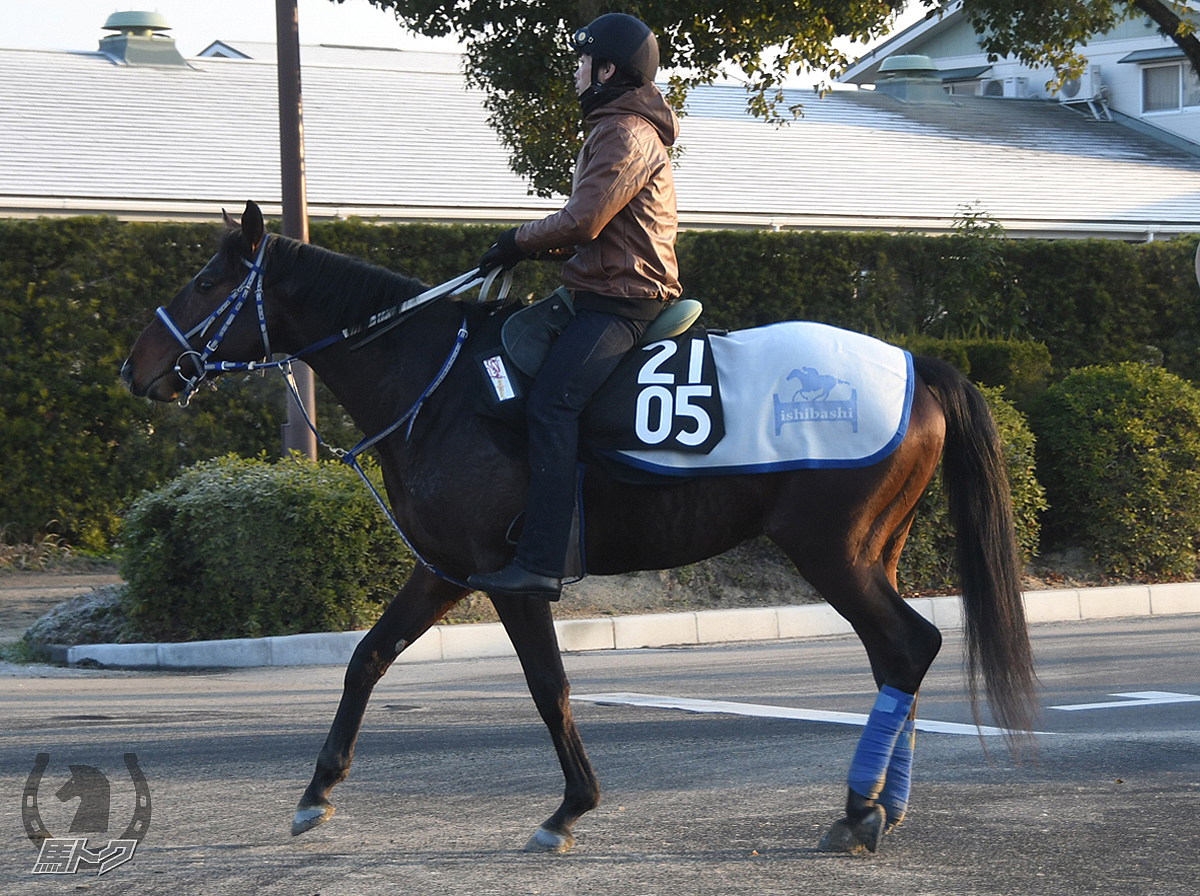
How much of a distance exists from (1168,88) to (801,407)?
99.5ft

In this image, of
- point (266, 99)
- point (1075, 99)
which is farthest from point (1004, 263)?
point (1075, 99)

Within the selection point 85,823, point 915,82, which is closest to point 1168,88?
point 915,82

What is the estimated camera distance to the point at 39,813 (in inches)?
207

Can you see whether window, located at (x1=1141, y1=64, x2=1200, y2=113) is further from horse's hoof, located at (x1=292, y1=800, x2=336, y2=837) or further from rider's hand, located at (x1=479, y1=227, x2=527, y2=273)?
horse's hoof, located at (x1=292, y1=800, x2=336, y2=837)

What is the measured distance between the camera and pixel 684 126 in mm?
25125

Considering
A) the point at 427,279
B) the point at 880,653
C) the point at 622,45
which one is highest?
the point at 622,45

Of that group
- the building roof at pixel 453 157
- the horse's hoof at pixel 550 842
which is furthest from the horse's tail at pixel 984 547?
the building roof at pixel 453 157

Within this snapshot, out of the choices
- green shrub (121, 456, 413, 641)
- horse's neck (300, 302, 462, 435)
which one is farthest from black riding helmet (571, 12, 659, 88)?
green shrub (121, 456, 413, 641)

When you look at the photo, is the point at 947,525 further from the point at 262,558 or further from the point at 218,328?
the point at 218,328

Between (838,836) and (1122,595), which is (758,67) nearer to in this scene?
(1122,595)

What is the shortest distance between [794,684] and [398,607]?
3.93 meters

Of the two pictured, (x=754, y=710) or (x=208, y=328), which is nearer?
(x=208, y=328)

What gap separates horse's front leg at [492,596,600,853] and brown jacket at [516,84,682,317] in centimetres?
113

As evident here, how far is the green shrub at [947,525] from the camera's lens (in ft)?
39.6
